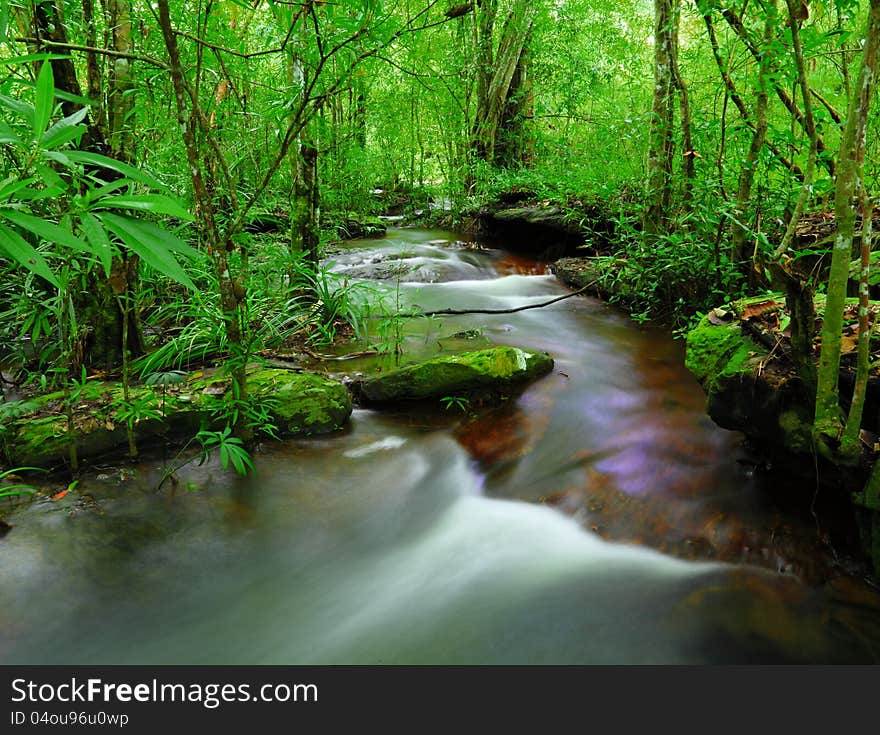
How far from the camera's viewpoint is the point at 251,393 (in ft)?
10.6

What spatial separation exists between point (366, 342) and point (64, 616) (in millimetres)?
2976

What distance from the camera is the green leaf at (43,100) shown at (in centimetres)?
95

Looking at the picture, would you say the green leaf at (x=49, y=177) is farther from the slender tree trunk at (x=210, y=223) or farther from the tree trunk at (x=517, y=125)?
the tree trunk at (x=517, y=125)

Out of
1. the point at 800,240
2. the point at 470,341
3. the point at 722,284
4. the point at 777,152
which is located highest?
the point at 777,152

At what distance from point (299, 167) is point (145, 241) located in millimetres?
4146

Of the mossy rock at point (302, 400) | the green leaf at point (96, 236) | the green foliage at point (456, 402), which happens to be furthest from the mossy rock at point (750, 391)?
the green leaf at point (96, 236)

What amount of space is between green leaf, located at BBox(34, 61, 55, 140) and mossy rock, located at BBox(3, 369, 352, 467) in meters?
1.91

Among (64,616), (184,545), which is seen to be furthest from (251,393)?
(64,616)

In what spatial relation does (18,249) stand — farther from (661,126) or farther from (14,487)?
(661,126)

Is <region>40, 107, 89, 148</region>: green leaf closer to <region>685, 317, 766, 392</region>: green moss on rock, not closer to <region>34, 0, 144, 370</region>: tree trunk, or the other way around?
<region>34, 0, 144, 370</region>: tree trunk
